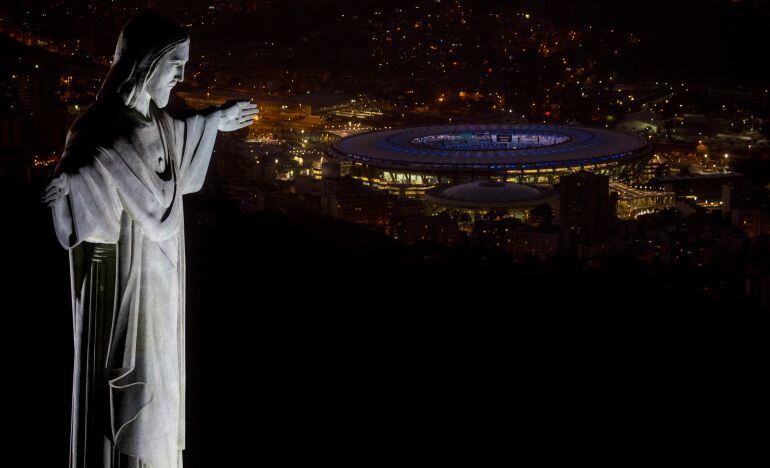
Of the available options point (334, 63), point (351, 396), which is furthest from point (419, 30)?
point (351, 396)

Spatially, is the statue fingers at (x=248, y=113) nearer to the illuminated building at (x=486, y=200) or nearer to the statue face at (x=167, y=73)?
the statue face at (x=167, y=73)

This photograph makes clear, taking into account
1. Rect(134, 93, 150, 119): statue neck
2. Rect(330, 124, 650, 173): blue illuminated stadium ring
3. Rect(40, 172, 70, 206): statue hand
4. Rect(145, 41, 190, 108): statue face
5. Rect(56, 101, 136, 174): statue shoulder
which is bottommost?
Rect(330, 124, 650, 173): blue illuminated stadium ring

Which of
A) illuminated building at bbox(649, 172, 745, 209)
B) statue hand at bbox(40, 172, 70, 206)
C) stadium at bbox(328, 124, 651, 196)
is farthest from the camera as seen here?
illuminated building at bbox(649, 172, 745, 209)

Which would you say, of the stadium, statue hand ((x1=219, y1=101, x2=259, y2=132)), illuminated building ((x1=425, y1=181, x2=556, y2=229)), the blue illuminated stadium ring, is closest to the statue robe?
statue hand ((x1=219, y1=101, x2=259, y2=132))

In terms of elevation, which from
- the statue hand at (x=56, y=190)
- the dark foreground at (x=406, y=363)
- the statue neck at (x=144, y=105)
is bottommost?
the dark foreground at (x=406, y=363)

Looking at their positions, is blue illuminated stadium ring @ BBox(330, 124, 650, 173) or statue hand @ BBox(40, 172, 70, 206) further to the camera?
blue illuminated stadium ring @ BBox(330, 124, 650, 173)

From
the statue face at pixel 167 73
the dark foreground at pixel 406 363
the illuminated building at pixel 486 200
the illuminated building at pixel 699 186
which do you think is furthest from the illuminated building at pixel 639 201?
the statue face at pixel 167 73

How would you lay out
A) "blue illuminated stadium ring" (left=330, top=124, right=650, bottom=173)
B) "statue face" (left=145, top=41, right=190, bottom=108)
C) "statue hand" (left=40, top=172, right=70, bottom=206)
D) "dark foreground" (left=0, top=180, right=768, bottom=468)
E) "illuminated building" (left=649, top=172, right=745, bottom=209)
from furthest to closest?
"illuminated building" (left=649, top=172, right=745, bottom=209) → "blue illuminated stadium ring" (left=330, top=124, right=650, bottom=173) → "dark foreground" (left=0, top=180, right=768, bottom=468) → "statue face" (left=145, top=41, right=190, bottom=108) → "statue hand" (left=40, top=172, right=70, bottom=206)

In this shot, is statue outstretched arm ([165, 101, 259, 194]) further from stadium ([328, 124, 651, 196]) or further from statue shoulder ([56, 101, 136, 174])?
stadium ([328, 124, 651, 196])
